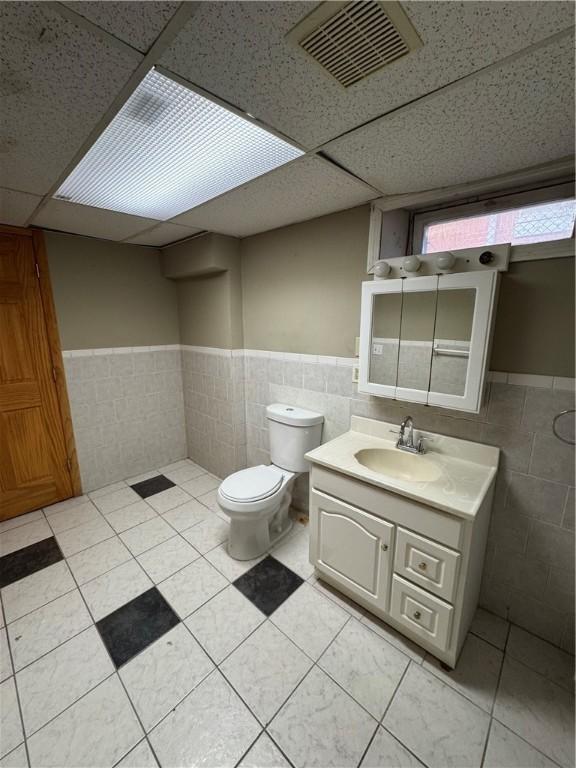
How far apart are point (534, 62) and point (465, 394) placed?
104 cm

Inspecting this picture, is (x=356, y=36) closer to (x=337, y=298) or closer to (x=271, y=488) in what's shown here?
(x=337, y=298)

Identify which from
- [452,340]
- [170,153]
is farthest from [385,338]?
[170,153]

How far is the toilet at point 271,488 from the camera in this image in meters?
1.79

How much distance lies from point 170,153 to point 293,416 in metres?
1.47

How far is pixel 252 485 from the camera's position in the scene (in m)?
1.88

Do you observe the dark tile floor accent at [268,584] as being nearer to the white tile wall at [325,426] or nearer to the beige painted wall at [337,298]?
the white tile wall at [325,426]

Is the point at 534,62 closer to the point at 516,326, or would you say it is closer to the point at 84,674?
the point at 516,326

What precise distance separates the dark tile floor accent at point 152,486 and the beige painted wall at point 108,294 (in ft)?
3.94

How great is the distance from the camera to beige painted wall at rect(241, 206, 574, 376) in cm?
125

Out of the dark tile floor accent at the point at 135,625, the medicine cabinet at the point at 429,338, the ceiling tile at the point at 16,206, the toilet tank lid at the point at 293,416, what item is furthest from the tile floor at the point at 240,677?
the ceiling tile at the point at 16,206

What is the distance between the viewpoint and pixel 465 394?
1368mm

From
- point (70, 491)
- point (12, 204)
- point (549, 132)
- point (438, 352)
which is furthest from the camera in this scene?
point (70, 491)

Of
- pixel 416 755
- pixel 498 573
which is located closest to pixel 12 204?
pixel 416 755

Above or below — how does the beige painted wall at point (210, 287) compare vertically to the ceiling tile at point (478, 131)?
below
